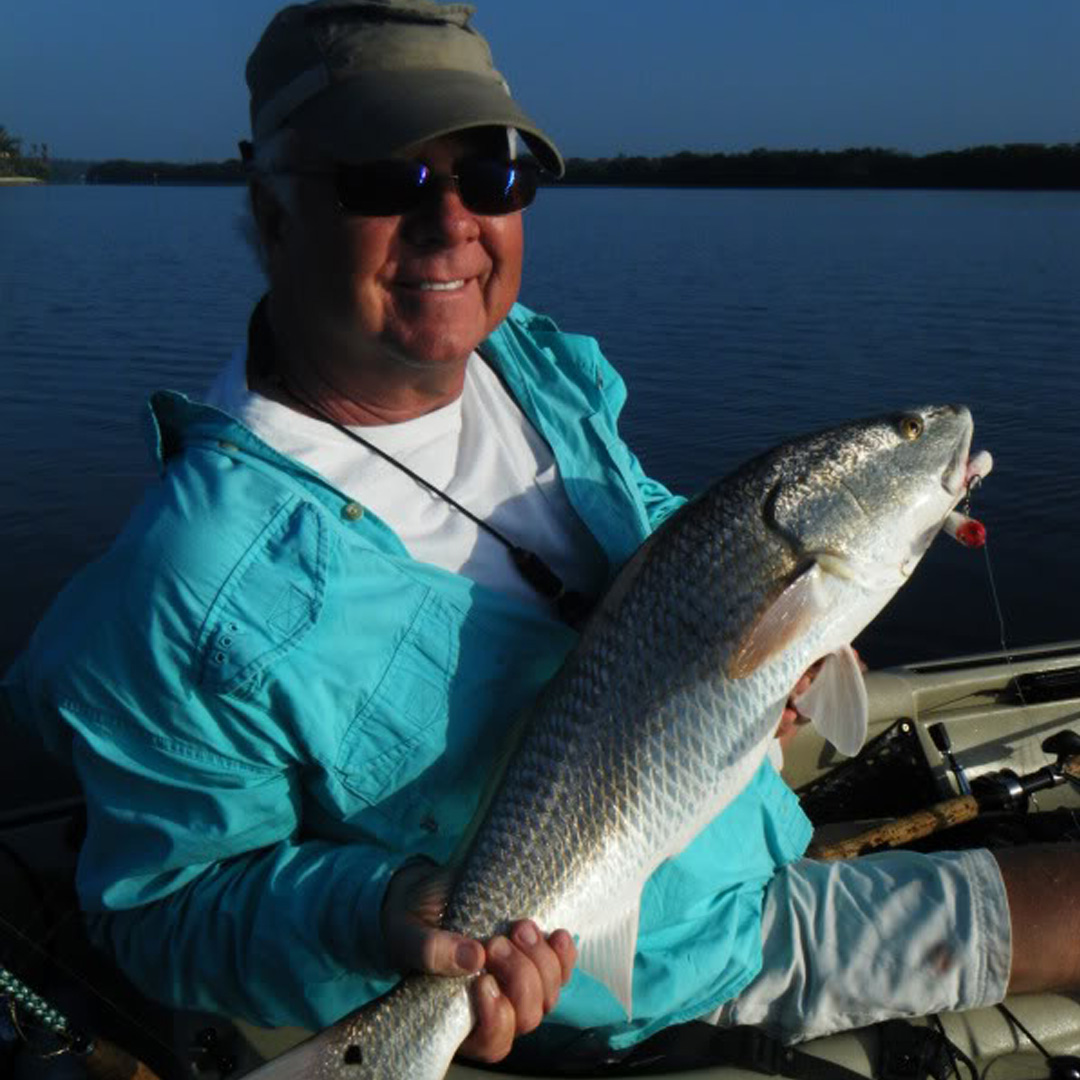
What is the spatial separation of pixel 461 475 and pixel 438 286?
1.62 feet

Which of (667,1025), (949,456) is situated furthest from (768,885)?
(949,456)

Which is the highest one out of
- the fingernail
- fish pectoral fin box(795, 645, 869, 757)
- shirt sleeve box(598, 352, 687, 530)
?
shirt sleeve box(598, 352, 687, 530)

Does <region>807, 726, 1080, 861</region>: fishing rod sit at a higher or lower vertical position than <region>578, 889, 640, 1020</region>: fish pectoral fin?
lower

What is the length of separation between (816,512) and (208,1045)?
2.02 m

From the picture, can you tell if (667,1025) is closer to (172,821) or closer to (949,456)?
(172,821)

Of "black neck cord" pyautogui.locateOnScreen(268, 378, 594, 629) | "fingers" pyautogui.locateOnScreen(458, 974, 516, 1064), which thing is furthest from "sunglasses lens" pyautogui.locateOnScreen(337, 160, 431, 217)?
"fingers" pyautogui.locateOnScreen(458, 974, 516, 1064)

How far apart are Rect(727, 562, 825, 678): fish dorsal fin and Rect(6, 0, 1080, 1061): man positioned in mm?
429

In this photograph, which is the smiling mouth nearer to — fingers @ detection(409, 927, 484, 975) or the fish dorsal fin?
the fish dorsal fin

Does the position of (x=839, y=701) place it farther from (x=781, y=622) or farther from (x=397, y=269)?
(x=397, y=269)

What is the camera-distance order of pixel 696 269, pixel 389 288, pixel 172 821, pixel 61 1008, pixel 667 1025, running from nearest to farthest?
1. pixel 172 821
2. pixel 389 288
3. pixel 667 1025
4. pixel 61 1008
5. pixel 696 269

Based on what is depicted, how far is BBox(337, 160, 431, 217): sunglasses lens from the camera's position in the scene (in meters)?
2.57

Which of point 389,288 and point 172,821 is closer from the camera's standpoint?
point 172,821

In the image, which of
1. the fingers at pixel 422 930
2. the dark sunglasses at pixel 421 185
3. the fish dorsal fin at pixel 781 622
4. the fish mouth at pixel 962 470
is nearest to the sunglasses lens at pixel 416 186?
the dark sunglasses at pixel 421 185

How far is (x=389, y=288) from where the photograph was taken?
A: 271 centimetres
